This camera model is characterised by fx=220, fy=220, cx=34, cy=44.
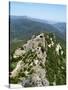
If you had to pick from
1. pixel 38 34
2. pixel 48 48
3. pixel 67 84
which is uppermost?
pixel 38 34

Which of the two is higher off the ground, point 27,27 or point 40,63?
point 27,27

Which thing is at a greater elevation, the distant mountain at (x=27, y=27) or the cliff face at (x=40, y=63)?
the distant mountain at (x=27, y=27)

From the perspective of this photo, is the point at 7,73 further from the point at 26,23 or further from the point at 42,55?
the point at 26,23

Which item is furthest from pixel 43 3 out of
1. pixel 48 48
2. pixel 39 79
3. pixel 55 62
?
pixel 39 79

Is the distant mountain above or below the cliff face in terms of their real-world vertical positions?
above

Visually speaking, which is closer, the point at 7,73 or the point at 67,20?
the point at 7,73
